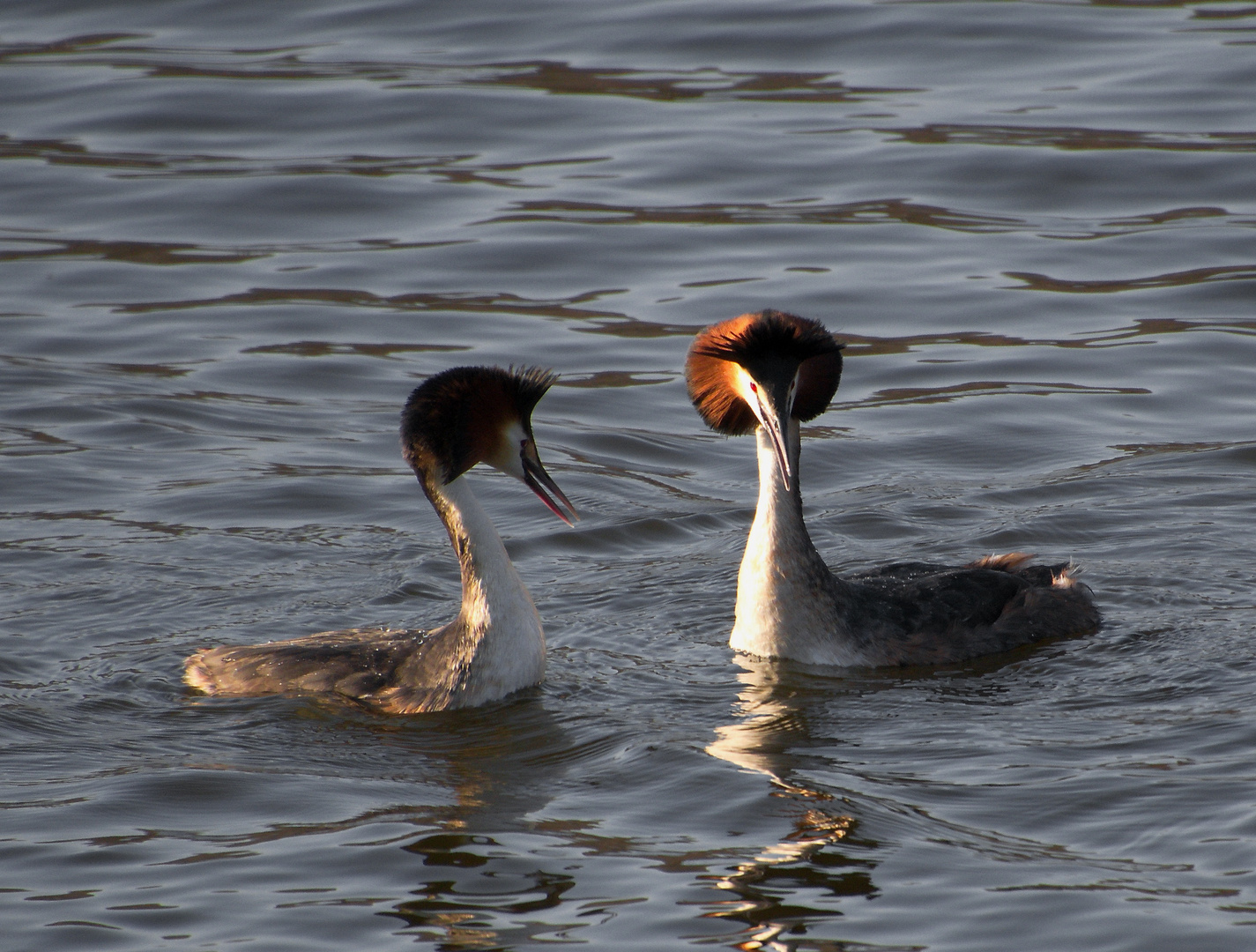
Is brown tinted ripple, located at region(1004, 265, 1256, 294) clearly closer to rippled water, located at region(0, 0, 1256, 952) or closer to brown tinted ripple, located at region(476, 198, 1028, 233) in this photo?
rippled water, located at region(0, 0, 1256, 952)

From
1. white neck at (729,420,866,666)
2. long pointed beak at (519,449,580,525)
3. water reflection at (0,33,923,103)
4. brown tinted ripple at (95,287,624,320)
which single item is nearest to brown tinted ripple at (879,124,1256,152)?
water reflection at (0,33,923,103)

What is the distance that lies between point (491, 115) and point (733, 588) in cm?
1113

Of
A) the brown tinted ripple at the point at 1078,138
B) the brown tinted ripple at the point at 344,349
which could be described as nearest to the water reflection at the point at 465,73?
the brown tinted ripple at the point at 1078,138

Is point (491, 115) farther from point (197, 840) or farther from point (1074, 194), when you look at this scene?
point (197, 840)

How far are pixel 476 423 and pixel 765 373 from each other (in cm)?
137

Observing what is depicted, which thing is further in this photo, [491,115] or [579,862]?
[491,115]

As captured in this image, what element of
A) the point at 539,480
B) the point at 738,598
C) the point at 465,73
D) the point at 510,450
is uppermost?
the point at 465,73

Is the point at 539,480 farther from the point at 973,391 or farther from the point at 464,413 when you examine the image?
the point at 973,391

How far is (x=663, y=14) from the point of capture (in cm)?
2273

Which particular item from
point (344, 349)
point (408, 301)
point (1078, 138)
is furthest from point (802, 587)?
point (1078, 138)

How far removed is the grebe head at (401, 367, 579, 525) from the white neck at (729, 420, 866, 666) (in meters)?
1.06

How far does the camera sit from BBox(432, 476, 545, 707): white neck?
826cm

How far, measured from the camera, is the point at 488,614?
8281 millimetres

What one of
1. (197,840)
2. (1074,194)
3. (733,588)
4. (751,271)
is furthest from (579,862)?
(1074,194)
